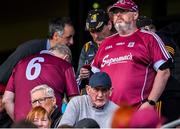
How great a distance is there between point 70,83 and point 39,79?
0.31 meters

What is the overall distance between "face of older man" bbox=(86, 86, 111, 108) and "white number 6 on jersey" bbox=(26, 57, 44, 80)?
0.85m

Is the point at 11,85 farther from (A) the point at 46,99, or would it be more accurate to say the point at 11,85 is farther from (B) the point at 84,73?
(B) the point at 84,73

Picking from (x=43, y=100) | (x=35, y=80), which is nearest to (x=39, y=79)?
(x=35, y=80)

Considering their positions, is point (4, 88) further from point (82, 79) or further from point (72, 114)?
point (72, 114)

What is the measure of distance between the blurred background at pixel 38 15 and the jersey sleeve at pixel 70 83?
12.3 feet

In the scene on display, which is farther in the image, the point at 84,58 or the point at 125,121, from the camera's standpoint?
the point at 84,58

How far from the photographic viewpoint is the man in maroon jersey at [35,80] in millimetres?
8438

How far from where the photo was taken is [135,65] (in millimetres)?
8141

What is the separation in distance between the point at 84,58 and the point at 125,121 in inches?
149

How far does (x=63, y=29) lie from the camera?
31.1 feet

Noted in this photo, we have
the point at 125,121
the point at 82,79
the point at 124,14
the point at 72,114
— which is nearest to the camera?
the point at 125,121

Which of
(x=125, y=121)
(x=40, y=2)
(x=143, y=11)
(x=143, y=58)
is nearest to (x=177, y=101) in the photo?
(x=143, y=58)

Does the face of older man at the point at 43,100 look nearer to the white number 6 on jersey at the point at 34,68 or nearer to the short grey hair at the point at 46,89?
the short grey hair at the point at 46,89

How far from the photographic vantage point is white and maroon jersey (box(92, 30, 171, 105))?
8109 millimetres
